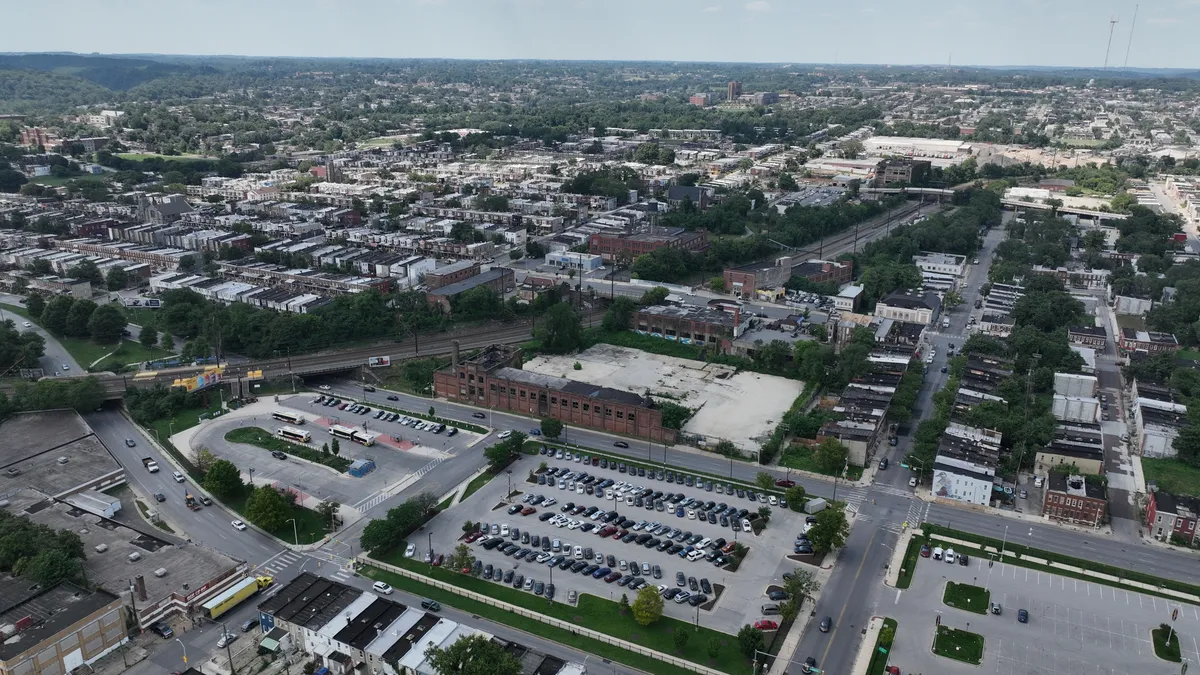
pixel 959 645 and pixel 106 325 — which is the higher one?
pixel 106 325

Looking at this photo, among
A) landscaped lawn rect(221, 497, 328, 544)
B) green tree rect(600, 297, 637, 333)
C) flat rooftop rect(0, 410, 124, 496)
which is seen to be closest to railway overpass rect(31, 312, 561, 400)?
flat rooftop rect(0, 410, 124, 496)

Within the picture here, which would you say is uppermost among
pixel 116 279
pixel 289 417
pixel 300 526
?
pixel 116 279

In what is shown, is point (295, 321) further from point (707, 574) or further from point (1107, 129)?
point (1107, 129)

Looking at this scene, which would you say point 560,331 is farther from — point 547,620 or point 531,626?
point 531,626

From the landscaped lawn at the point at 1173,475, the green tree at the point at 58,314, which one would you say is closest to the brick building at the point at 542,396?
the landscaped lawn at the point at 1173,475

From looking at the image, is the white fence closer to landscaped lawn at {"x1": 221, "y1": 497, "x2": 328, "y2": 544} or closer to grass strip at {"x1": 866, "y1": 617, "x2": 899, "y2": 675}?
landscaped lawn at {"x1": 221, "y1": 497, "x2": 328, "y2": 544}

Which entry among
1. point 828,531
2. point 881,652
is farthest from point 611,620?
point 828,531

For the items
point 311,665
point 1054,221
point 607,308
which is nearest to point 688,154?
point 1054,221
